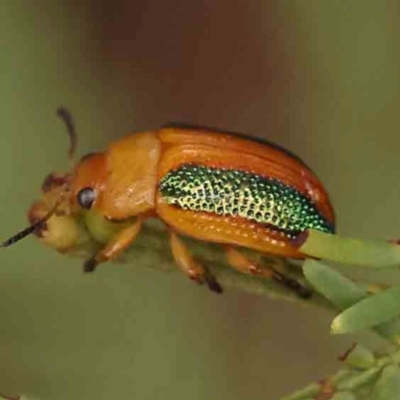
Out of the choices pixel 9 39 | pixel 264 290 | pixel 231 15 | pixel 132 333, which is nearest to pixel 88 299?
pixel 132 333

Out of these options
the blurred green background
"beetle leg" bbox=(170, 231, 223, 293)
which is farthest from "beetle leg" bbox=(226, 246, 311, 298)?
the blurred green background

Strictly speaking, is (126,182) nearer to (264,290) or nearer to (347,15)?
(264,290)

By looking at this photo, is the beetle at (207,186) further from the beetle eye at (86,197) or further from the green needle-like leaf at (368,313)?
the green needle-like leaf at (368,313)

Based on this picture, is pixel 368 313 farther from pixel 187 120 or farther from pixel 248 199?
pixel 187 120

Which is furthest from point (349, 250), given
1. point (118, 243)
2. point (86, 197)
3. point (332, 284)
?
point (86, 197)

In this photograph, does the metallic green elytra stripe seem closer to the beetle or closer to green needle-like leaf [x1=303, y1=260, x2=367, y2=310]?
the beetle
